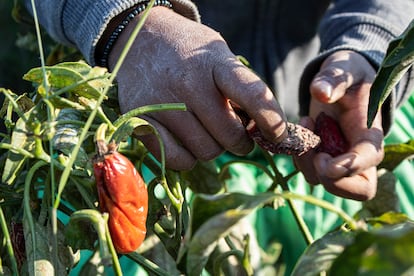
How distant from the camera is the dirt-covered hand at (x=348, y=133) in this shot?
40.1 inches

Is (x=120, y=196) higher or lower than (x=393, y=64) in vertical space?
lower

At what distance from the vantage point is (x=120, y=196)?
660 millimetres

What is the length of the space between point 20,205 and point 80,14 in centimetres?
39

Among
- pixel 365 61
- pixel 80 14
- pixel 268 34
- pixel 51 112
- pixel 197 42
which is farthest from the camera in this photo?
pixel 268 34

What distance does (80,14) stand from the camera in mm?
1067

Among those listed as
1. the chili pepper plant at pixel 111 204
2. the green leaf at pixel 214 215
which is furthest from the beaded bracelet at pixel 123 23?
the green leaf at pixel 214 215

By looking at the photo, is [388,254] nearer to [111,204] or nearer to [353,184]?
[111,204]

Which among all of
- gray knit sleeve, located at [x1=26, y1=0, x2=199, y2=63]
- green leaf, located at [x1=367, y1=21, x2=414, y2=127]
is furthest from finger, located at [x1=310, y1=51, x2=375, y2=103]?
green leaf, located at [x1=367, y1=21, x2=414, y2=127]

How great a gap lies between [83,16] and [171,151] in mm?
318

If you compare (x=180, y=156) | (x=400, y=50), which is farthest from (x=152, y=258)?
(x=400, y=50)

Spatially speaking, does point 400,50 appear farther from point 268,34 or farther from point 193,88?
point 268,34

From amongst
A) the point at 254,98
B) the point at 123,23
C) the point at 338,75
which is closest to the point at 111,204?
the point at 254,98

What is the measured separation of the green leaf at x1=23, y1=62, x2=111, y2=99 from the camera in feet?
2.15

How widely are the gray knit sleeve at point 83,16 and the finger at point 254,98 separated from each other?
22cm
